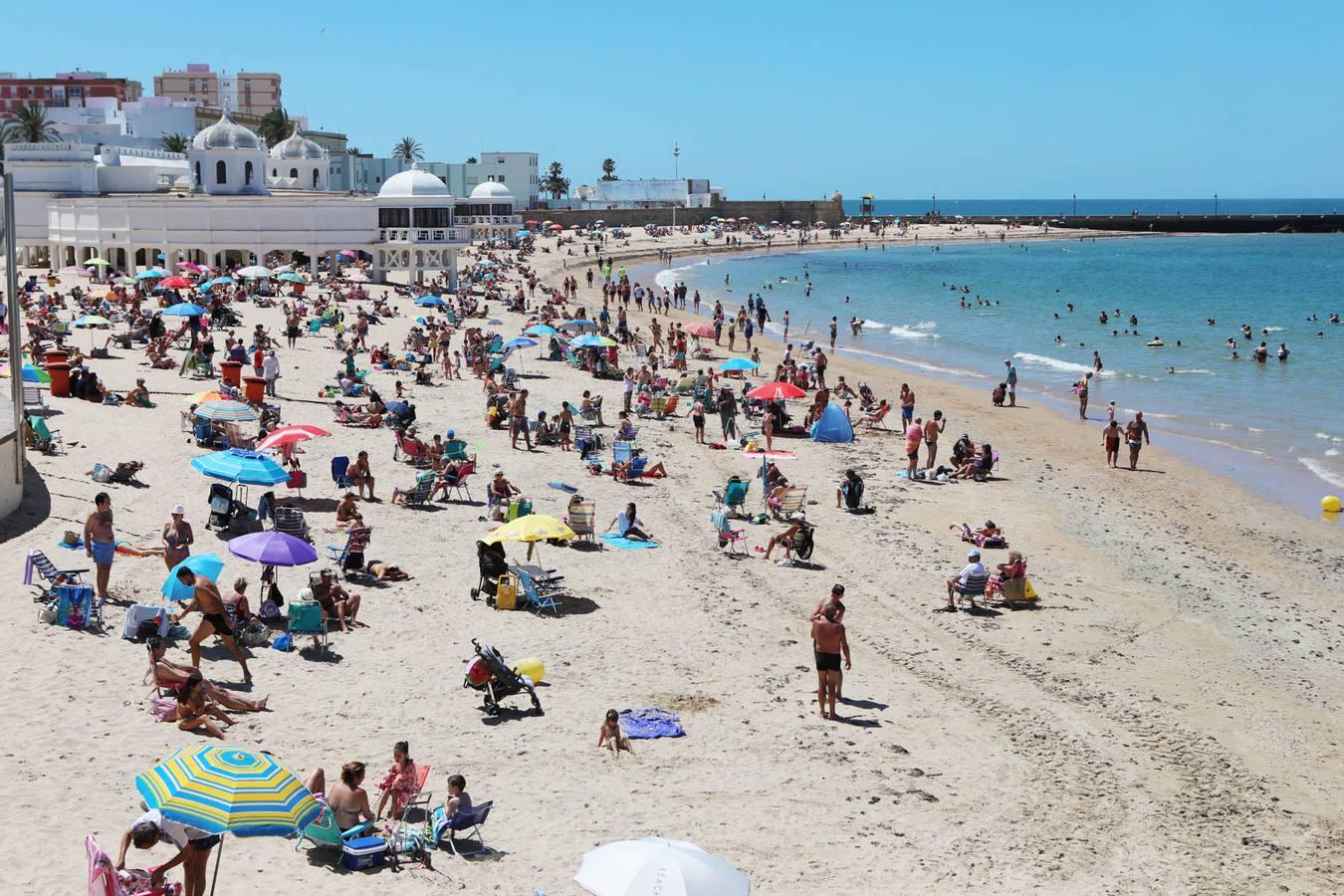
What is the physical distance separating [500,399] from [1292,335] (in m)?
36.9

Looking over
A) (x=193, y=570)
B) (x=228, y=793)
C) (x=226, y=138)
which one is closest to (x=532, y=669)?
(x=193, y=570)

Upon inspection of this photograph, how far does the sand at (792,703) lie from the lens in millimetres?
9680

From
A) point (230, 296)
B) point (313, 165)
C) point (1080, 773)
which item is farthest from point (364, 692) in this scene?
point (313, 165)

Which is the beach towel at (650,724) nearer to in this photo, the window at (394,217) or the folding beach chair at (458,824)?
the folding beach chair at (458,824)

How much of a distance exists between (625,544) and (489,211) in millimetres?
74308

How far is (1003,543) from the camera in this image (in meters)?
18.2

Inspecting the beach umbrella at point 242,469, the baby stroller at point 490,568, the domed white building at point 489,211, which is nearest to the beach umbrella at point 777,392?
the baby stroller at point 490,568

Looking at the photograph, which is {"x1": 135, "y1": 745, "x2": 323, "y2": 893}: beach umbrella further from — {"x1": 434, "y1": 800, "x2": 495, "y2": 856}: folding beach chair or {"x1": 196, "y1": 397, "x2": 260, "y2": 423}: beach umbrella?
{"x1": 196, "y1": 397, "x2": 260, "y2": 423}: beach umbrella

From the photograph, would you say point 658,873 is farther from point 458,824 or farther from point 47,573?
point 47,573

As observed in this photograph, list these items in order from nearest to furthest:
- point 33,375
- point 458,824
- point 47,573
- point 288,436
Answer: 1. point 458,824
2. point 47,573
3. point 288,436
4. point 33,375

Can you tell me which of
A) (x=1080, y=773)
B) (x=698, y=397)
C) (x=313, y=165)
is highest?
(x=313, y=165)

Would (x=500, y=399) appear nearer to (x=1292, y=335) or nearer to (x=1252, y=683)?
(x=1252, y=683)

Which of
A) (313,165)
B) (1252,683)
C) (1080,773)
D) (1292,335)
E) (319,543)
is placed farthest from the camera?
(313,165)

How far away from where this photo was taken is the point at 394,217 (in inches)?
1927
